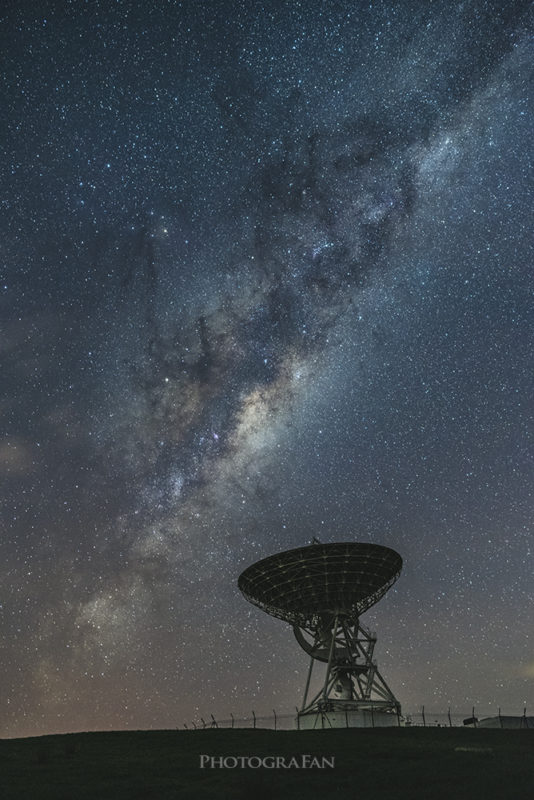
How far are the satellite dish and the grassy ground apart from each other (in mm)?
11123

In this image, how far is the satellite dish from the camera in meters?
49.8

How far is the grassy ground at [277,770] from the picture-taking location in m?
21.0

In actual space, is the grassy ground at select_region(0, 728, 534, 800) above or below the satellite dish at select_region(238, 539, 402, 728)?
below

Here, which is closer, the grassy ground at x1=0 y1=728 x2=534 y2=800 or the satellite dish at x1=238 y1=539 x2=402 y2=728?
the grassy ground at x1=0 y1=728 x2=534 y2=800

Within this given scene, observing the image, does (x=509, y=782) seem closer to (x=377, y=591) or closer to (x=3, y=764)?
(x=3, y=764)

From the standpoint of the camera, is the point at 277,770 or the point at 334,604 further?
the point at 334,604

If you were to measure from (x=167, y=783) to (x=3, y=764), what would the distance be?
10.8 metres

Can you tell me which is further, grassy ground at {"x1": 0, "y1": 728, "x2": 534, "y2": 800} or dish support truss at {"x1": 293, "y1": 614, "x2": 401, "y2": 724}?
dish support truss at {"x1": 293, "y1": 614, "x2": 401, "y2": 724}

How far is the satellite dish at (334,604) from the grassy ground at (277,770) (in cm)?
1112

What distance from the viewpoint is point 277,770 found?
24938mm

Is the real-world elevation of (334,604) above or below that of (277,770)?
above

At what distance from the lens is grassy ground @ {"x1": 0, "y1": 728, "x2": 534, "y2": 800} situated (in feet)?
69.1

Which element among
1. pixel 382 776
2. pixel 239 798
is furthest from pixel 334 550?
pixel 239 798

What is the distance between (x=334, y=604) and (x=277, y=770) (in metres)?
30.0
